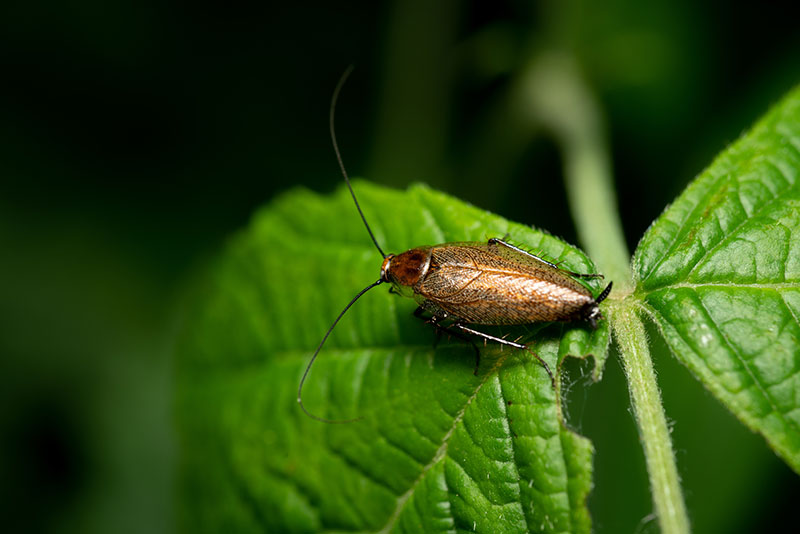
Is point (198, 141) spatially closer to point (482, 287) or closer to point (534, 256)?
point (482, 287)

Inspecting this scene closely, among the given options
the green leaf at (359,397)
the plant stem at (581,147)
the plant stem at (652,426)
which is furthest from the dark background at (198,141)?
the plant stem at (652,426)

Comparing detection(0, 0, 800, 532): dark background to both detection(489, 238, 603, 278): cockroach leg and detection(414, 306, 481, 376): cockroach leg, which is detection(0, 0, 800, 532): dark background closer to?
detection(489, 238, 603, 278): cockroach leg

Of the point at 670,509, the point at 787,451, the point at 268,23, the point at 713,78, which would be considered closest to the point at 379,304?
the point at 670,509

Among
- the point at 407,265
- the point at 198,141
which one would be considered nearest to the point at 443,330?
the point at 407,265

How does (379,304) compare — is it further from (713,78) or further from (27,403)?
(27,403)

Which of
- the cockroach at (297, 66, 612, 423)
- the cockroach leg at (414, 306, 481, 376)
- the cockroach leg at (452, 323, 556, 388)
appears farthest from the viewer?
the cockroach leg at (414, 306, 481, 376)

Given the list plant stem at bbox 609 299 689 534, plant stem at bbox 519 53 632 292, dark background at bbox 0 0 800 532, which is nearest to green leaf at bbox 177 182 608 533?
plant stem at bbox 609 299 689 534
